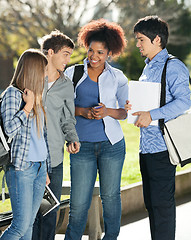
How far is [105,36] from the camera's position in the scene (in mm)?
4207

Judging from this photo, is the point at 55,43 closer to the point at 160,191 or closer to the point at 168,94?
the point at 168,94

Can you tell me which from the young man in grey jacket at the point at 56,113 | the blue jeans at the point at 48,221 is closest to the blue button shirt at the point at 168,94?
the young man in grey jacket at the point at 56,113

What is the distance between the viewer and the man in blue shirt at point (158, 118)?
3.88m

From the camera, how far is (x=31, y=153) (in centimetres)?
354

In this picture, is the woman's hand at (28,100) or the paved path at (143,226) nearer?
the woman's hand at (28,100)

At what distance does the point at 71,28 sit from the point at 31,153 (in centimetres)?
1512

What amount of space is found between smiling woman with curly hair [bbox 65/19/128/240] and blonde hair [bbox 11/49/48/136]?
0.64 meters

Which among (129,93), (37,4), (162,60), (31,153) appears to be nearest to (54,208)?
(31,153)

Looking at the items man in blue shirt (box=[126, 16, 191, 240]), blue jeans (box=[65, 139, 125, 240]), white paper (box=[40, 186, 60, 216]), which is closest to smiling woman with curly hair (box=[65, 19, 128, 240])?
blue jeans (box=[65, 139, 125, 240])

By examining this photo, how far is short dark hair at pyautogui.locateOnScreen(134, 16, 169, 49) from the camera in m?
3.93

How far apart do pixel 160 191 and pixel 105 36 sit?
1.32 m

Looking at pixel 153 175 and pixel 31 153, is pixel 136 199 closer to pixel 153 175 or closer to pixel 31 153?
pixel 153 175

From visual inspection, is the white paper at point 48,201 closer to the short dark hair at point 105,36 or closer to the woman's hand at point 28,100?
the woman's hand at point 28,100

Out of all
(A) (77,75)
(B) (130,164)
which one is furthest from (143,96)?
(B) (130,164)
